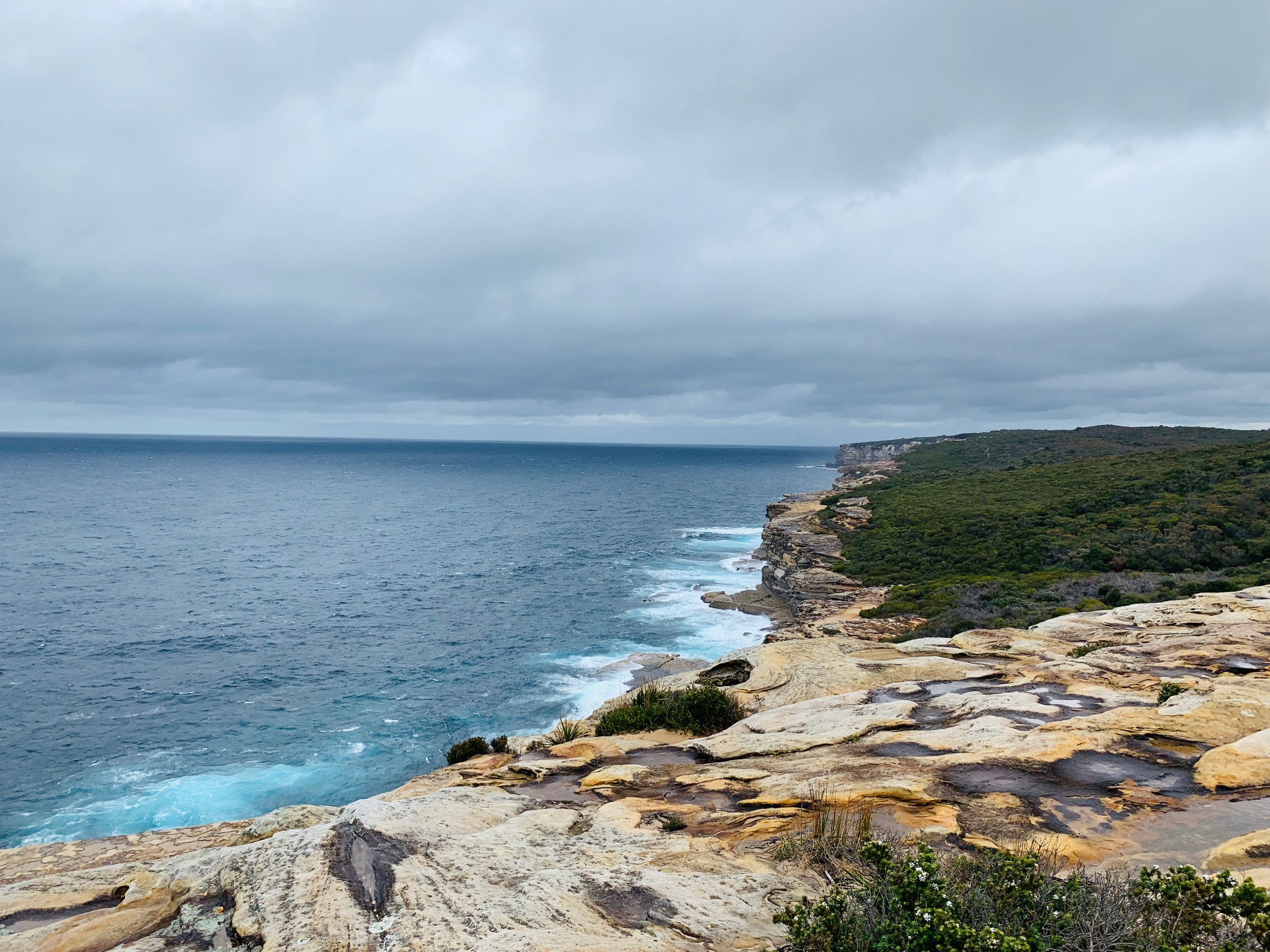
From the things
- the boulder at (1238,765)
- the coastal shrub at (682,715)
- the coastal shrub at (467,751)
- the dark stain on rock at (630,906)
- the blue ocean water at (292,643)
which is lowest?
the blue ocean water at (292,643)

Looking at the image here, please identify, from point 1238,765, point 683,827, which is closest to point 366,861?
point 683,827

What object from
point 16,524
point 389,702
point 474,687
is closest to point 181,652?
point 389,702

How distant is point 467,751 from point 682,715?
6.30 meters

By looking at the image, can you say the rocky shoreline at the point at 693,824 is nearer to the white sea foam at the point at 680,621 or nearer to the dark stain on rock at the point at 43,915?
the dark stain on rock at the point at 43,915

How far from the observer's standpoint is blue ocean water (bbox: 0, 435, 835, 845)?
1192 inches

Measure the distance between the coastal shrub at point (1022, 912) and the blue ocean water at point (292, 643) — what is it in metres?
27.9

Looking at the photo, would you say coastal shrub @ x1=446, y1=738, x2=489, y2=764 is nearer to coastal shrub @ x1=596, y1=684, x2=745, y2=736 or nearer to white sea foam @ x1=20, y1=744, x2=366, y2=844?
coastal shrub @ x1=596, y1=684, x2=745, y2=736

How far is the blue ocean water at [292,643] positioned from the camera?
1192 inches

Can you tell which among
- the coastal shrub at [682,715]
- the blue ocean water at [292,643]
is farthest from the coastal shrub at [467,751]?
the blue ocean water at [292,643]

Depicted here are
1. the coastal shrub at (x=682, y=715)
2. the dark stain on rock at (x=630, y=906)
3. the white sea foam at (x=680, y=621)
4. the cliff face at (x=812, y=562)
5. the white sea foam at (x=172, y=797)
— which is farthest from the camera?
the cliff face at (x=812, y=562)

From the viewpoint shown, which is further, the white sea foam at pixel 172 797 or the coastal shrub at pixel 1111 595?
the coastal shrub at pixel 1111 595

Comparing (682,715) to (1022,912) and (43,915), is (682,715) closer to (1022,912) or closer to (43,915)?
(1022,912)

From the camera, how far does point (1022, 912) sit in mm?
5922

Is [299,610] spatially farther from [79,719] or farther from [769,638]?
[769,638]
